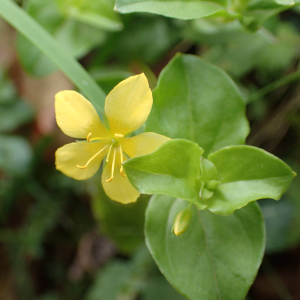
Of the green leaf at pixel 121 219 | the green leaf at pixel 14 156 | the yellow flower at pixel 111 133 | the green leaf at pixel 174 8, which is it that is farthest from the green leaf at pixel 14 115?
the green leaf at pixel 174 8

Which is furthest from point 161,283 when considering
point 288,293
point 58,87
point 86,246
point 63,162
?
point 58,87

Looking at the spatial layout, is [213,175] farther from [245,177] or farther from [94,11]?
[94,11]

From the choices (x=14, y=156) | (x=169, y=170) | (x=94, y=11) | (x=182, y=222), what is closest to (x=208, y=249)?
(x=182, y=222)

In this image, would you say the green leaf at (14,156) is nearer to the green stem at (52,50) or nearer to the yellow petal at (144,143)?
the green stem at (52,50)

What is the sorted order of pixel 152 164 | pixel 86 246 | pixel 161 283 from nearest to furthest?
pixel 152 164, pixel 161 283, pixel 86 246

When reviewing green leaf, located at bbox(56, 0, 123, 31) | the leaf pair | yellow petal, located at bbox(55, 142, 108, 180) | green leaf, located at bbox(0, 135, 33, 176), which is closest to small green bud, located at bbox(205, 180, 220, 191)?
the leaf pair

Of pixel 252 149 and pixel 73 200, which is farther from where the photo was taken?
pixel 73 200

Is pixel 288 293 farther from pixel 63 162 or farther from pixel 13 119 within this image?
pixel 13 119

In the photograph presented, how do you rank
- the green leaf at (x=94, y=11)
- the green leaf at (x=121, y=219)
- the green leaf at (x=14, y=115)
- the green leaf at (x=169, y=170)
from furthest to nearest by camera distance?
the green leaf at (x=14, y=115) → the green leaf at (x=121, y=219) → the green leaf at (x=94, y=11) → the green leaf at (x=169, y=170)
